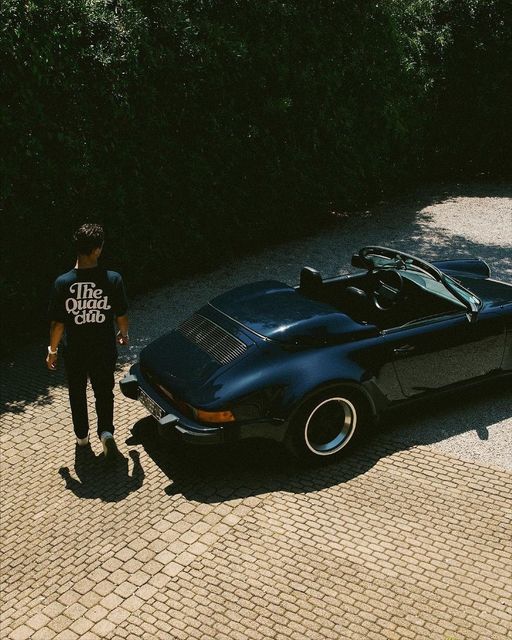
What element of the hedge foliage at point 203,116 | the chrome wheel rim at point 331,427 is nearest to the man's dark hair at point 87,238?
the chrome wheel rim at point 331,427

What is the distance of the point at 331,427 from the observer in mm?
5895

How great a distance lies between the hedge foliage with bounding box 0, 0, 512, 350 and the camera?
8.66m

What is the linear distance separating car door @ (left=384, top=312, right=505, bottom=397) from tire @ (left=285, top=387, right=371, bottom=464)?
1.76 ft

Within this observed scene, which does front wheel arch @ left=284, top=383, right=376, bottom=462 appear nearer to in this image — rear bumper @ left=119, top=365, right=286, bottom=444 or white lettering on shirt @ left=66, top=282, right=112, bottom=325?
rear bumper @ left=119, top=365, right=286, bottom=444

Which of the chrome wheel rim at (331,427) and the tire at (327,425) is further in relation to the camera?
the chrome wheel rim at (331,427)

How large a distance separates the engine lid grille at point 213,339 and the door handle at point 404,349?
131 cm

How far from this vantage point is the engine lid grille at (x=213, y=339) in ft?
18.9

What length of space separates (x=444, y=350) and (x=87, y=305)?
3.02 meters

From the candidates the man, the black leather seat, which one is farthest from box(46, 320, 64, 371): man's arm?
the black leather seat

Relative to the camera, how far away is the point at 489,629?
13.9ft

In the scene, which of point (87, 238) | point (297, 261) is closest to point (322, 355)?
point (87, 238)

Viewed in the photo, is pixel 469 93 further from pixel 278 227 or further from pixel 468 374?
pixel 468 374

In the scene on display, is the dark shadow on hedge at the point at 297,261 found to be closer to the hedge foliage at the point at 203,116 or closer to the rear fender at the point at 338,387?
the hedge foliage at the point at 203,116

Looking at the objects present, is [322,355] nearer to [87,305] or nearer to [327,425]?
[327,425]
